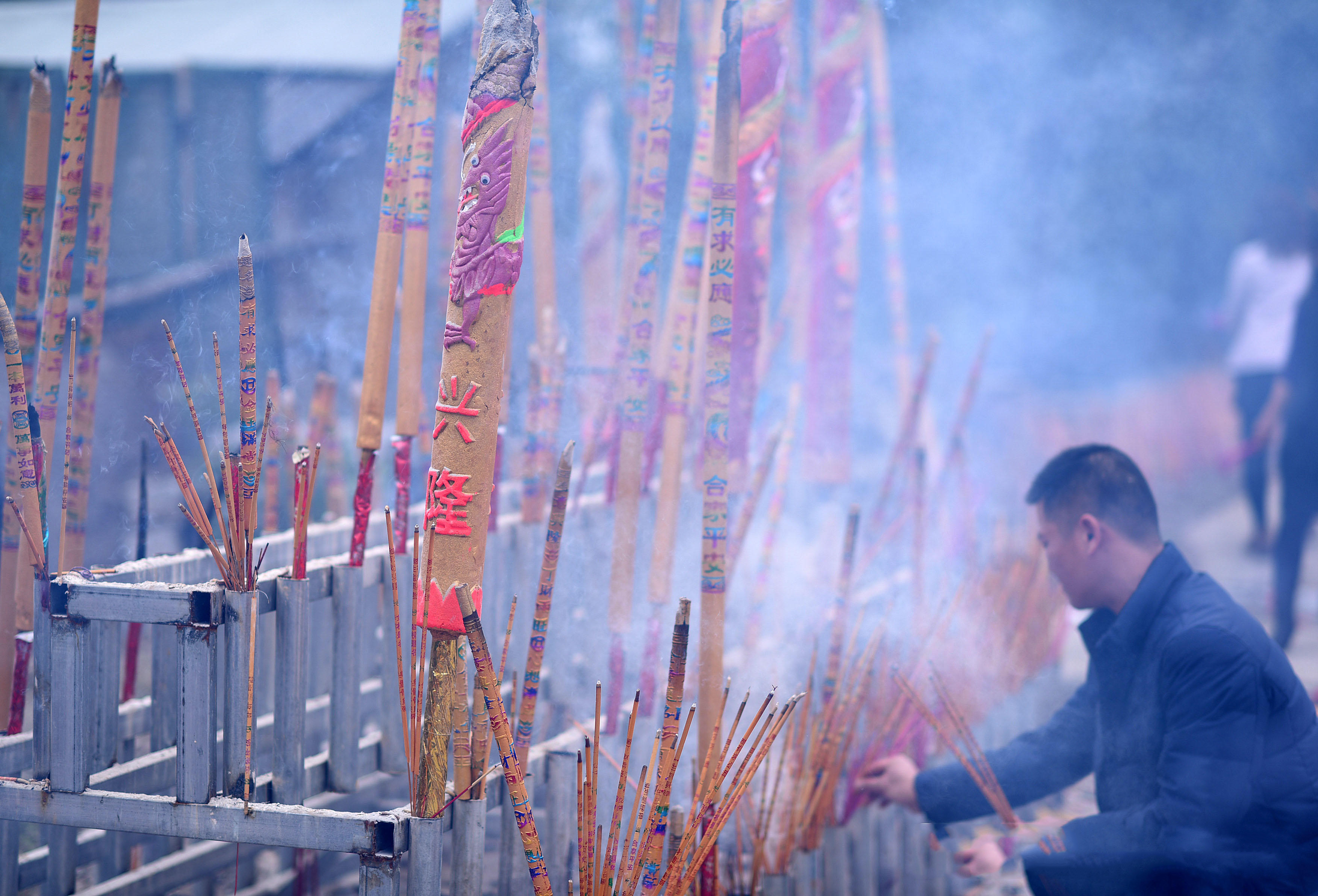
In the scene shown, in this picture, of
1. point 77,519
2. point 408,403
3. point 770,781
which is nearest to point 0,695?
point 77,519

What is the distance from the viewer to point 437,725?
1424 mm

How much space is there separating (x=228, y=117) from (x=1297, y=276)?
208 inches

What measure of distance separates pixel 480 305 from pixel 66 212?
3.01ft

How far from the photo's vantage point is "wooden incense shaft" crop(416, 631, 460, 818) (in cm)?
141

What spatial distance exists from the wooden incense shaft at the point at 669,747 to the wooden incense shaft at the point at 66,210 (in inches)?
49.6

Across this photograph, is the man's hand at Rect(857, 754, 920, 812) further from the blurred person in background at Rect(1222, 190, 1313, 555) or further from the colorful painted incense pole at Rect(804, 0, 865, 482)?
the blurred person in background at Rect(1222, 190, 1313, 555)

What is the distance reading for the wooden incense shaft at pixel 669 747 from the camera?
1.31 meters

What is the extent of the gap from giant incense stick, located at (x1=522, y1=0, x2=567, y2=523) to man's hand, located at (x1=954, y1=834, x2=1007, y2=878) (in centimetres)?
126

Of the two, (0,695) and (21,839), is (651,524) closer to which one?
(0,695)

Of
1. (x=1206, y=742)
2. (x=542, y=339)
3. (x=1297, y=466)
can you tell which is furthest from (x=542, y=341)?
(x=1297, y=466)

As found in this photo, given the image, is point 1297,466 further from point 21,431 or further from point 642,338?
point 21,431

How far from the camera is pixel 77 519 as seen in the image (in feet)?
6.29

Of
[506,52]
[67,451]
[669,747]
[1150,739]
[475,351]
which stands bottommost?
[1150,739]

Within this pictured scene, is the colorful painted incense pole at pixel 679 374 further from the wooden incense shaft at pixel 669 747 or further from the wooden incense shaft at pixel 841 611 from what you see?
the wooden incense shaft at pixel 669 747
